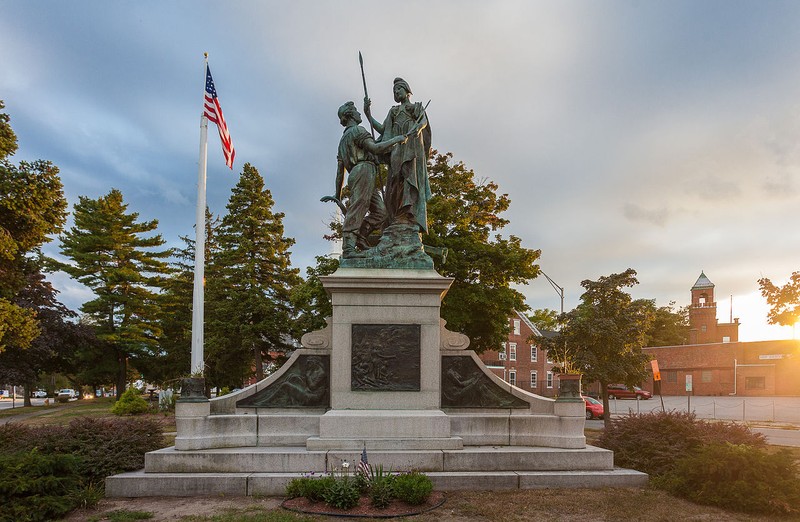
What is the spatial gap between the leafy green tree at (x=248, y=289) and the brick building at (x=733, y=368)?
3387 cm

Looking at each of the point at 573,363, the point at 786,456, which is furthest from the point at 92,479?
the point at 573,363

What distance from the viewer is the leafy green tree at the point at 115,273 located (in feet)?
130

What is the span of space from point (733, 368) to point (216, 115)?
55.3 meters

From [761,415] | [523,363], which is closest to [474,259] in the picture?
[761,415]

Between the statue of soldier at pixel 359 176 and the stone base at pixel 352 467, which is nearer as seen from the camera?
the stone base at pixel 352 467

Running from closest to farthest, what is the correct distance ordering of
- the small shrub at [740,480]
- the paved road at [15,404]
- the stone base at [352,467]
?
the small shrub at [740,480] → the stone base at [352,467] → the paved road at [15,404]

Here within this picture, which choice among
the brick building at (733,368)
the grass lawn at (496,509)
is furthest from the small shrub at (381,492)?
the brick building at (733,368)

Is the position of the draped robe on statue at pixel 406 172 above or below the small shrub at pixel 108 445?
above

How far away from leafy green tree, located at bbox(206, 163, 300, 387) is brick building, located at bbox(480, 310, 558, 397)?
30919mm

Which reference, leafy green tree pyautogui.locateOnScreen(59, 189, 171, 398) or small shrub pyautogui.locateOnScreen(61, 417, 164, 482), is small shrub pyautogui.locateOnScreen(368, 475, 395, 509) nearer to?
small shrub pyautogui.locateOnScreen(61, 417, 164, 482)

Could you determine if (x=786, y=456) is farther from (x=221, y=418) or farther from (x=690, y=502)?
(x=221, y=418)

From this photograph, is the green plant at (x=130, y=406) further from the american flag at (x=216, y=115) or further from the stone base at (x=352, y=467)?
the stone base at (x=352, y=467)

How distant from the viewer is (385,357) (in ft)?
32.7

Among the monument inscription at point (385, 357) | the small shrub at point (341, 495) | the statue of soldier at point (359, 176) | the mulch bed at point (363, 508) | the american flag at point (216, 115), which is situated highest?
the american flag at point (216, 115)
